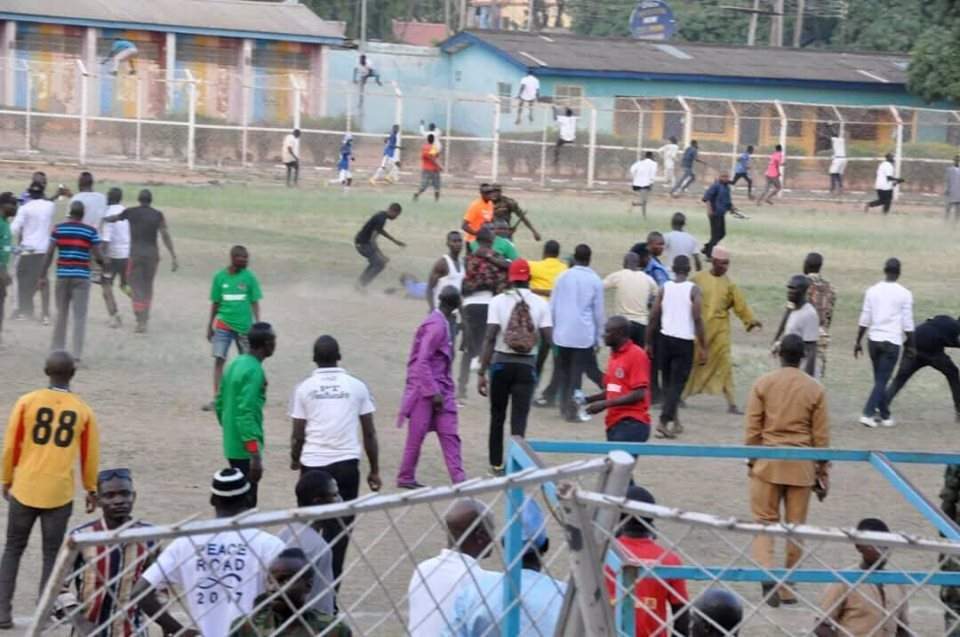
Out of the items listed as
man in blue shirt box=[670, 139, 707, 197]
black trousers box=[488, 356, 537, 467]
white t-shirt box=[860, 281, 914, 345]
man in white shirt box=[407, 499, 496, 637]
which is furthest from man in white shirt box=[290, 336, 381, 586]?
man in blue shirt box=[670, 139, 707, 197]

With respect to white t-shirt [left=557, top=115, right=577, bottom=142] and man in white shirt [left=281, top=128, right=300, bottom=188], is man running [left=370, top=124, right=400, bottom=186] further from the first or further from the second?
white t-shirt [left=557, top=115, right=577, bottom=142]

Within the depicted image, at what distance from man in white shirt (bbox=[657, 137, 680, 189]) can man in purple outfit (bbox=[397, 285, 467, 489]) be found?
94.6ft

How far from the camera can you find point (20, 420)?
764cm

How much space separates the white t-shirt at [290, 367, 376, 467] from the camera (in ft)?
28.5

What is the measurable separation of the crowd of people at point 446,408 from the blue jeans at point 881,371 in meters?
0.02

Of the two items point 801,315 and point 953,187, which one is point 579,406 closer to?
point 801,315

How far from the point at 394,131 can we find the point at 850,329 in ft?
59.1

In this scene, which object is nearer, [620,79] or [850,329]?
[850,329]

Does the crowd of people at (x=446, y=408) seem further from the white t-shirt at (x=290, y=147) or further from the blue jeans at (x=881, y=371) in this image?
the white t-shirt at (x=290, y=147)

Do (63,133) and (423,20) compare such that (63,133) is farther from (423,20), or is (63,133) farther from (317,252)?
(423,20)

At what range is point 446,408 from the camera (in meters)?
10.8

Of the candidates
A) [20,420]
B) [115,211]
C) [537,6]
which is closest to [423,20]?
[537,6]

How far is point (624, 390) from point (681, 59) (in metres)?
40.3

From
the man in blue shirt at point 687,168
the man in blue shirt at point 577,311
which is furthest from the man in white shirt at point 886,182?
the man in blue shirt at point 577,311
